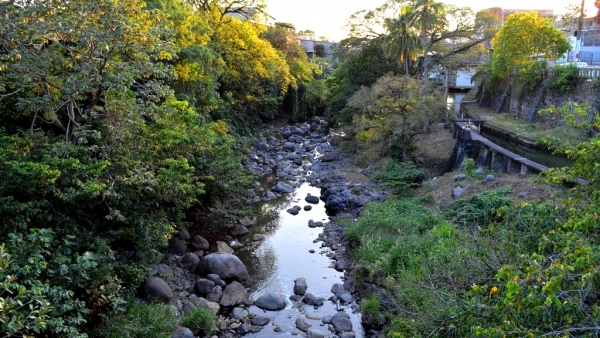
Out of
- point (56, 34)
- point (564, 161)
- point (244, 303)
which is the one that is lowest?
point (244, 303)

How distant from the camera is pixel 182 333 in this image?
9398mm

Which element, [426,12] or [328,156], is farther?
[328,156]

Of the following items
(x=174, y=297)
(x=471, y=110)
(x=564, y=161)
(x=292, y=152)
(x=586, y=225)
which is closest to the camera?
(x=586, y=225)

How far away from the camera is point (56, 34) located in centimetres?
977

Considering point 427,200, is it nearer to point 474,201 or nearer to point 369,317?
point 474,201

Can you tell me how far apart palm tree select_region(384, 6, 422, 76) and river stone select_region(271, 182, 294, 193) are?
11846 mm

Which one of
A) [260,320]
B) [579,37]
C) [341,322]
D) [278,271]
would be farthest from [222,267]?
[579,37]

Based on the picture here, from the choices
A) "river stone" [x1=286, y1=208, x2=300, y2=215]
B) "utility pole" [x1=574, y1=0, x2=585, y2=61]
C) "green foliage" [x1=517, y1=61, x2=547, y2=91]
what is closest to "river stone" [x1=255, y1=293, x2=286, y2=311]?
"river stone" [x1=286, y1=208, x2=300, y2=215]

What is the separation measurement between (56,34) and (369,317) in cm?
913

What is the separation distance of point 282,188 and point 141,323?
1224 cm

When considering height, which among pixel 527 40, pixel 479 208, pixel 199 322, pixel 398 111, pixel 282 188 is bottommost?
pixel 199 322

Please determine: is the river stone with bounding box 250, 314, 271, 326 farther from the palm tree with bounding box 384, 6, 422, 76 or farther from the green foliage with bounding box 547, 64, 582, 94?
the green foliage with bounding box 547, 64, 582, 94

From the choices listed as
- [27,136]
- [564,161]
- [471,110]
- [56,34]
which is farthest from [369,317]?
[471,110]

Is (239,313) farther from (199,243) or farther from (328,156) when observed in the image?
(328,156)
